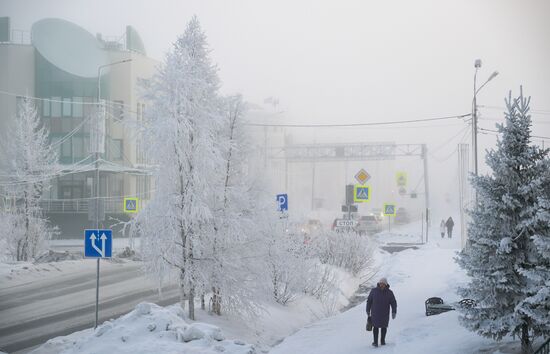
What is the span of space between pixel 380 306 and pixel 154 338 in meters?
4.63

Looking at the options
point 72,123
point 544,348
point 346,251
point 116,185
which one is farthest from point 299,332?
point 72,123

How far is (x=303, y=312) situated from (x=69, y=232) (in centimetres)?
3511

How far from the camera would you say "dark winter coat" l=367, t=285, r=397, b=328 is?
38.1 ft

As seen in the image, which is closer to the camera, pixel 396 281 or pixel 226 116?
pixel 226 116

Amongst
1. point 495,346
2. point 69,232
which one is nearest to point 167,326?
point 495,346

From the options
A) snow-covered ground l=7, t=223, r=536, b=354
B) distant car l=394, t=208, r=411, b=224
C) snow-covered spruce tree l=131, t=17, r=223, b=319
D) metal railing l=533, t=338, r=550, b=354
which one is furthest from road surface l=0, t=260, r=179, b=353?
distant car l=394, t=208, r=411, b=224

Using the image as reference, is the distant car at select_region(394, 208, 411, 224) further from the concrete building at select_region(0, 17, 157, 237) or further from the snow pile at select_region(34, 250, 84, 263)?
the snow pile at select_region(34, 250, 84, 263)

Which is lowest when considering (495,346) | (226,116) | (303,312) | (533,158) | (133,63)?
(303,312)

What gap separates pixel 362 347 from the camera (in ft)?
39.0

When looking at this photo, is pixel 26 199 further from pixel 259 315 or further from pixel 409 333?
pixel 409 333

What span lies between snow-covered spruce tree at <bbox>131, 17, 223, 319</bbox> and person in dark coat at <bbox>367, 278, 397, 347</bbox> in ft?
15.4

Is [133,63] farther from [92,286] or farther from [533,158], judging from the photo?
[533,158]

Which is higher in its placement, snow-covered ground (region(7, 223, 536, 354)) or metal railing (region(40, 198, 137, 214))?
metal railing (region(40, 198, 137, 214))

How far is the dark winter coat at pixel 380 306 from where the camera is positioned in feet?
38.1
